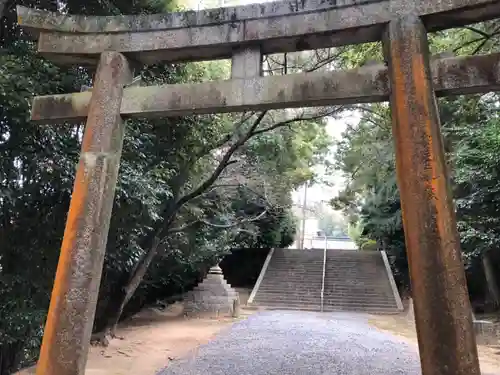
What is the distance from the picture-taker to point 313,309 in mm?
16562

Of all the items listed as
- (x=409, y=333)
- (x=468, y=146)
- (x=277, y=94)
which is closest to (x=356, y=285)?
(x=409, y=333)

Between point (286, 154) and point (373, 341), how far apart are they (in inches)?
268

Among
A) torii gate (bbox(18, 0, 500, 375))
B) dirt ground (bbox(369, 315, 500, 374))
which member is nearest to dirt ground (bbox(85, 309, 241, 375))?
torii gate (bbox(18, 0, 500, 375))

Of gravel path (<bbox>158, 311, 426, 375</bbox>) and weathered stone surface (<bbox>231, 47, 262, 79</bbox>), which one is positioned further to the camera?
gravel path (<bbox>158, 311, 426, 375</bbox>)

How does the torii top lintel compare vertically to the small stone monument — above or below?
above

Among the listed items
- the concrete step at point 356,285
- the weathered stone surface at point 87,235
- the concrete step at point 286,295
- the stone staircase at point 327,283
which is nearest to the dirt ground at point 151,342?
the concrete step at point 286,295

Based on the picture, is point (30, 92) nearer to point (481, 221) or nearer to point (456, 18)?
point (456, 18)

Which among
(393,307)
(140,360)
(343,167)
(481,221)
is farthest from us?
(343,167)

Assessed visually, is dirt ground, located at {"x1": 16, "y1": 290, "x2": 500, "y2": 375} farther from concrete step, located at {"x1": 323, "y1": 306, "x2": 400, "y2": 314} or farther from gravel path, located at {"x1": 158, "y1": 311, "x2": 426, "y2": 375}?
concrete step, located at {"x1": 323, "y1": 306, "x2": 400, "y2": 314}

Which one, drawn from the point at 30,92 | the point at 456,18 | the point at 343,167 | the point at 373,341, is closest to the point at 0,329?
the point at 30,92

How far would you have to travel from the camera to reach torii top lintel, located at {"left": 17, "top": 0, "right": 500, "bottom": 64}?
11.8ft

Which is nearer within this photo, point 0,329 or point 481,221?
point 0,329

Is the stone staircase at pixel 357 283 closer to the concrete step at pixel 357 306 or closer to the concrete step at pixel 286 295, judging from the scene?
the concrete step at pixel 357 306

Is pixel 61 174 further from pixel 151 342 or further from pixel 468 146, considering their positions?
pixel 468 146
